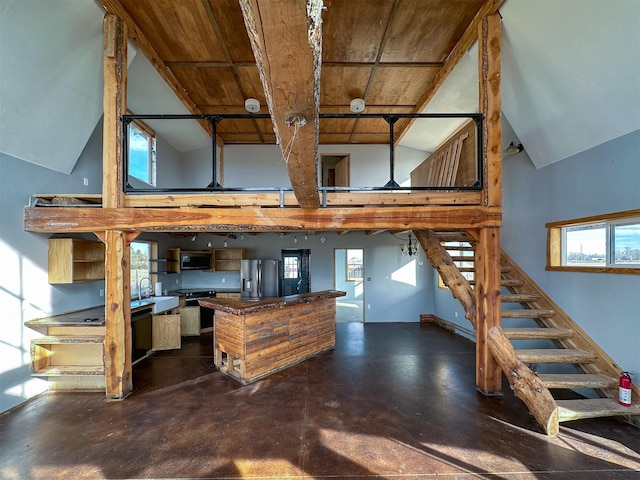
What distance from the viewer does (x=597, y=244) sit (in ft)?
10.7

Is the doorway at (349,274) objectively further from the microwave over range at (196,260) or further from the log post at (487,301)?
the log post at (487,301)

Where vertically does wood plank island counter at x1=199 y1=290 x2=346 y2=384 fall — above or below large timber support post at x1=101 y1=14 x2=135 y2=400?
below

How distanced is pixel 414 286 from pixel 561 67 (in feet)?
16.8

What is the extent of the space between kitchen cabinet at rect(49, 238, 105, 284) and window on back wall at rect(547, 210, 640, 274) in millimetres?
6247

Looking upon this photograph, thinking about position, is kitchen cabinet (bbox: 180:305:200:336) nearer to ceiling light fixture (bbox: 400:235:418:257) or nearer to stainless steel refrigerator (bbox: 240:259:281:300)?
stainless steel refrigerator (bbox: 240:259:281:300)

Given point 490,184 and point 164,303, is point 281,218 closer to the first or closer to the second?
point 490,184

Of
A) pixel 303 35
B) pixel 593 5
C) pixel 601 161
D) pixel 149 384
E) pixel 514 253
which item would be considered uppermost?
pixel 593 5

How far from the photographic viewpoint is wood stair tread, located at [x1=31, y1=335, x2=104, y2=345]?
3229 millimetres

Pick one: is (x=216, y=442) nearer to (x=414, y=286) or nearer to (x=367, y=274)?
(x=367, y=274)

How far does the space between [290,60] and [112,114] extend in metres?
3.45

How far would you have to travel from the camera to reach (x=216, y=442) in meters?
2.50

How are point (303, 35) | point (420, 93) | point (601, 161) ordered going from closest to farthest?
point (303, 35) < point (601, 161) < point (420, 93)

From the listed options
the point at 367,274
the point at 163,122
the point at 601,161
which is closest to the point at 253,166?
the point at 163,122

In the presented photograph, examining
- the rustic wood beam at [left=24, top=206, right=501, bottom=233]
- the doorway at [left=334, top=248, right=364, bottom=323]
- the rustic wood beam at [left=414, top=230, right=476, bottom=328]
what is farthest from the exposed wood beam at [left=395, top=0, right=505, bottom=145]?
the doorway at [left=334, top=248, right=364, bottom=323]
